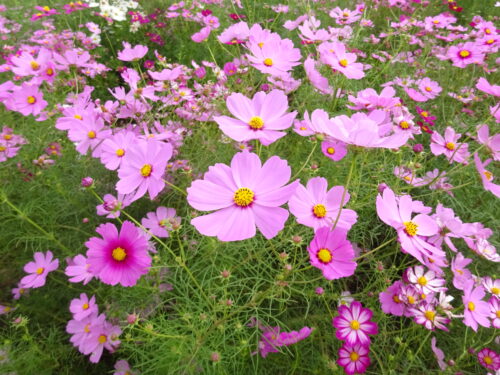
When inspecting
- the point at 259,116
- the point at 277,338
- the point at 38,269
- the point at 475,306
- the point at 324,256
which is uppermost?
the point at 259,116

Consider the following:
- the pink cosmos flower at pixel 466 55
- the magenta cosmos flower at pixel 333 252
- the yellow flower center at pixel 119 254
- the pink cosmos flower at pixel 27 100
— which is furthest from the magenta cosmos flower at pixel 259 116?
the pink cosmos flower at pixel 466 55

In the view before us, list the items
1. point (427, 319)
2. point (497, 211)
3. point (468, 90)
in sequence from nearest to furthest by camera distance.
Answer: point (427, 319) → point (497, 211) → point (468, 90)

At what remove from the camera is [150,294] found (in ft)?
3.39

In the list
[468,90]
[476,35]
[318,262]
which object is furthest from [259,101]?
[476,35]

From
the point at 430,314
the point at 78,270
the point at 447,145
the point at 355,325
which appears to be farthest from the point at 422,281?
the point at 78,270

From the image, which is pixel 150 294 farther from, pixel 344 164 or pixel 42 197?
pixel 344 164

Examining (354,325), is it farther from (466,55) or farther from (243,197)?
(466,55)

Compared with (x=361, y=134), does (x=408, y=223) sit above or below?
below

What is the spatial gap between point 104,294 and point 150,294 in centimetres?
29

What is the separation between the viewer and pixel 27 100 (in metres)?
1.24

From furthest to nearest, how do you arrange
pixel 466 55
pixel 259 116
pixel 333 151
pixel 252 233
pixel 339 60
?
pixel 466 55 < pixel 339 60 < pixel 333 151 < pixel 259 116 < pixel 252 233

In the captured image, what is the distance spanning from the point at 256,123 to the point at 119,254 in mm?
445

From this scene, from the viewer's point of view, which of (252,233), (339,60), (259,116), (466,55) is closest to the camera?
(252,233)

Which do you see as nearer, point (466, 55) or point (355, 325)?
point (355, 325)
